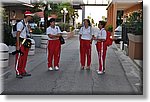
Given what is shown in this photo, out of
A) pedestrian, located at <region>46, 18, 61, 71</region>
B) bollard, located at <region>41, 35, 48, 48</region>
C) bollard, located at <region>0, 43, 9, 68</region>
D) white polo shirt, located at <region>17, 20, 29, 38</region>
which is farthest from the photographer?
bollard, located at <region>41, 35, 48, 48</region>

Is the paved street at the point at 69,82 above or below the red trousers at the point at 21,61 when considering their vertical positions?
below

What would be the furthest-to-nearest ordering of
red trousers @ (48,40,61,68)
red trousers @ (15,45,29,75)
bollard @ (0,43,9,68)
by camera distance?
red trousers @ (48,40,61,68)
bollard @ (0,43,9,68)
red trousers @ (15,45,29,75)

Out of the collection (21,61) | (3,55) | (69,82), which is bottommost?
(69,82)

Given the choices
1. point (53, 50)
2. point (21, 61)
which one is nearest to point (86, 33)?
point (53, 50)

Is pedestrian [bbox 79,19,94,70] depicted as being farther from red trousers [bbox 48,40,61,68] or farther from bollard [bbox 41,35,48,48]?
bollard [bbox 41,35,48,48]

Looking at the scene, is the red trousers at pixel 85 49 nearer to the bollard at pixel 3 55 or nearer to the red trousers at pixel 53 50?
the red trousers at pixel 53 50

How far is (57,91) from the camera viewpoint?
7367 mm

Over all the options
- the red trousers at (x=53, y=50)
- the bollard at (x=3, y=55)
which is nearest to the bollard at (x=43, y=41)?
the red trousers at (x=53, y=50)

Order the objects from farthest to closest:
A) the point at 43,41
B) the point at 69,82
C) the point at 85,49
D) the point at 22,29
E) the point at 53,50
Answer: the point at 43,41
the point at 85,49
the point at 53,50
the point at 22,29
the point at 69,82

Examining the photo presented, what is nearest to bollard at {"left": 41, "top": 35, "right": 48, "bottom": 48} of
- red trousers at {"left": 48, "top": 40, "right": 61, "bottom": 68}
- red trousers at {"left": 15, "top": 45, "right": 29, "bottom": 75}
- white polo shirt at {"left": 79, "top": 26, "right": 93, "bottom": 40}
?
red trousers at {"left": 48, "top": 40, "right": 61, "bottom": 68}

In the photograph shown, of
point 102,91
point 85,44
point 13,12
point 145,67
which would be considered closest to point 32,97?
point 102,91

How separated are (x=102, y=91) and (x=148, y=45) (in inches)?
68.5

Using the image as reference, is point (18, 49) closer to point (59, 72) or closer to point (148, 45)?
point (59, 72)

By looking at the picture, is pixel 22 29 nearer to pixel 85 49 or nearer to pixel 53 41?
pixel 53 41
